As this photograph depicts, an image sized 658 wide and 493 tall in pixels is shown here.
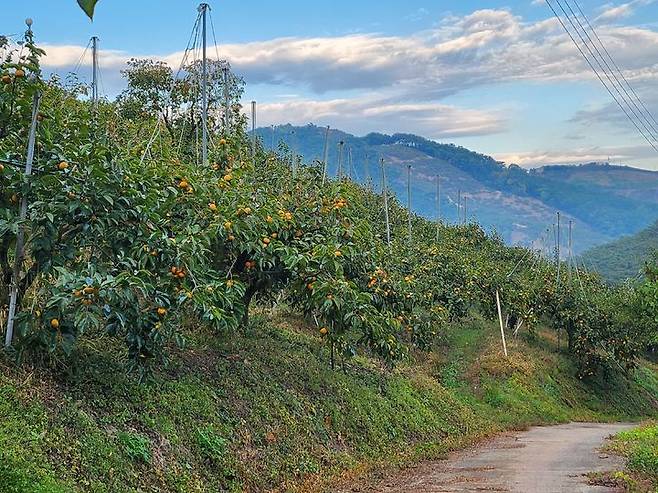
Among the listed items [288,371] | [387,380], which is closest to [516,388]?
[387,380]

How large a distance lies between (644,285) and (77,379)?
2173 centimetres

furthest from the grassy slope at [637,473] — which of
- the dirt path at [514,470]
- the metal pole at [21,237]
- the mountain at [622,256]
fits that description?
the mountain at [622,256]

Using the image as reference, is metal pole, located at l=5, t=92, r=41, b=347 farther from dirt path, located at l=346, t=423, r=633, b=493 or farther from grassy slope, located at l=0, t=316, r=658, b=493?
dirt path, located at l=346, t=423, r=633, b=493

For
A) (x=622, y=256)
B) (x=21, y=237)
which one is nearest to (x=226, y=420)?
(x=21, y=237)

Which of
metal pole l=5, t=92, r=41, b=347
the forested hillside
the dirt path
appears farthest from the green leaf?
the dirt path

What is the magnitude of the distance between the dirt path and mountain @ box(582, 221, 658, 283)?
63.2m

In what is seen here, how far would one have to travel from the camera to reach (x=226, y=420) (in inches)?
344

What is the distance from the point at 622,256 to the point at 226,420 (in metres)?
85.1

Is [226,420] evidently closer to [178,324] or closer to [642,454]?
[178,324]

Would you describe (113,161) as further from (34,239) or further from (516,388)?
(516,388)

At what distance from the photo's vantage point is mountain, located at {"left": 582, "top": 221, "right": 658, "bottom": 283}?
7581 cm

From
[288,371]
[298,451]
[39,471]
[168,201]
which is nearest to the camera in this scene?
[39,471]

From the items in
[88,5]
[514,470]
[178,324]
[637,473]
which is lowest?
[514,470]

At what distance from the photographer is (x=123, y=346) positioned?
855cm
